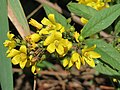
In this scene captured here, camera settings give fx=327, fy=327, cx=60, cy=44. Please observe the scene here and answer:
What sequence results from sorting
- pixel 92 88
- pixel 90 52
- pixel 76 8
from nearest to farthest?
1. pixel 90 52
2. pixel 76 8
3. pixel 92 88

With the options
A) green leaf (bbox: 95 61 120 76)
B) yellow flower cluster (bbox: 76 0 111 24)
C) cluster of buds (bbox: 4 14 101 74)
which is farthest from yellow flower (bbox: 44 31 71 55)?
yellow flower cluster (bbox: 76 0 111 24)

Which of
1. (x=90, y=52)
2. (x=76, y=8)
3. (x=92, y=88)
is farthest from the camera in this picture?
(x=92, y=88)

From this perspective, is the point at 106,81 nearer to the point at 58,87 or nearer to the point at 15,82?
the point at 58,87

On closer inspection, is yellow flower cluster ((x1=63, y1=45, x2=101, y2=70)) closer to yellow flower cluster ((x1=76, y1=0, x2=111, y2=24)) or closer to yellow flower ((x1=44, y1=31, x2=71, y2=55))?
yellow flower ((x1=44, y1=31, x2=71, y2=55))

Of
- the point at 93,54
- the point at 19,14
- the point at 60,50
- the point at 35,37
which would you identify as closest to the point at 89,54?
the point at 93,54

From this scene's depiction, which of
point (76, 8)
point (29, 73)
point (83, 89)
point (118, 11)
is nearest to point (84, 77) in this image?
point (83, 89)

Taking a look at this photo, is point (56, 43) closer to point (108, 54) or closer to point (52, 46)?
point (52, 46)

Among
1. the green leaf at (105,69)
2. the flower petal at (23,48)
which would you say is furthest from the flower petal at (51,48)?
the green leaf at (105,69)
